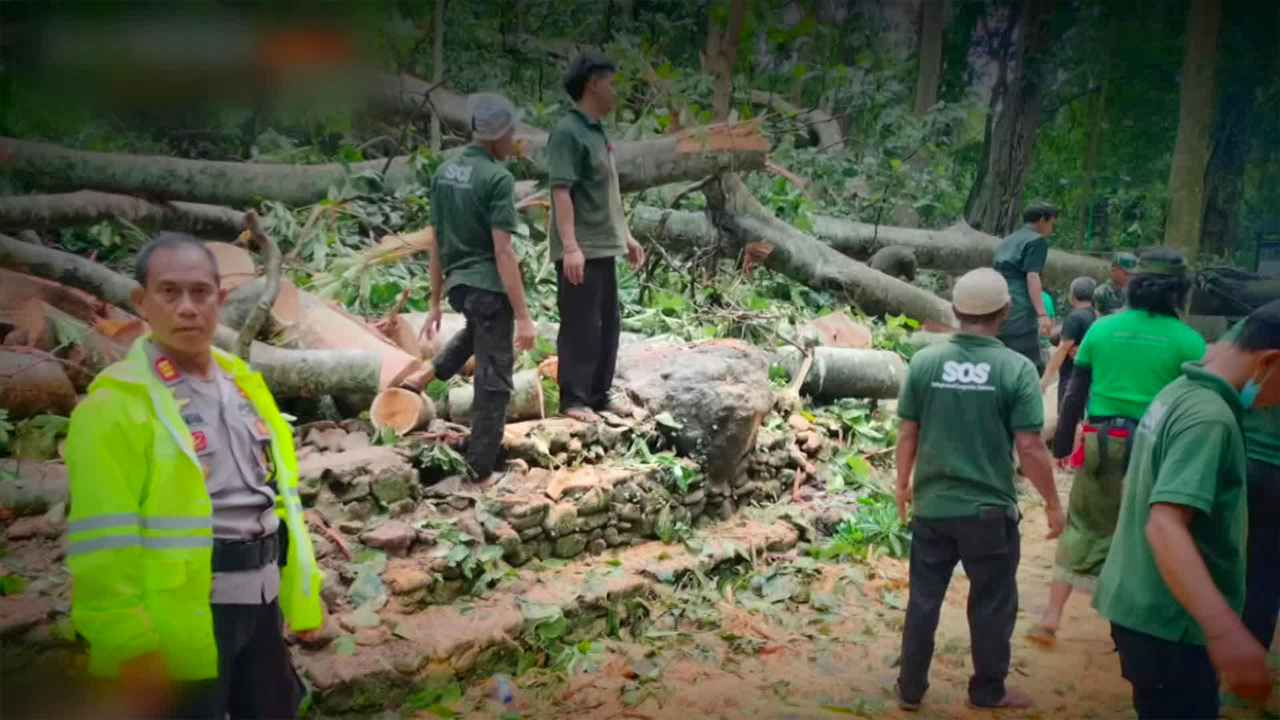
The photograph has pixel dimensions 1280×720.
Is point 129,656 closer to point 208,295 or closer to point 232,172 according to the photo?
point 208,295

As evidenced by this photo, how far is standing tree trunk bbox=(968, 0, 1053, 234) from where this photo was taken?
380cm

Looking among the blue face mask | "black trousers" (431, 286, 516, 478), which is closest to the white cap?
"black trousers" (431, 286, 516, 478)

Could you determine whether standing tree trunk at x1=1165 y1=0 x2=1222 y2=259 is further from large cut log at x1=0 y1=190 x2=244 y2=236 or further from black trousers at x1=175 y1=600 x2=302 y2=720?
large cut log at x1=0 y1=190 x2=244 y2=236

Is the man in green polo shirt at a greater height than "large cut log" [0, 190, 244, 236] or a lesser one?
lesser

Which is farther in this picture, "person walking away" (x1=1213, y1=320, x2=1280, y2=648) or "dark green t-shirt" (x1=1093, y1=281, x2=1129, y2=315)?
"dark green t-shirt" (x1=1093, y1=281, x2=1129, y2=315)

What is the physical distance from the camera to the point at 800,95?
535 cm

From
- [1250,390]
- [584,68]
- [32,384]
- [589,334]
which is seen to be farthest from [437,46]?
[1250,390]

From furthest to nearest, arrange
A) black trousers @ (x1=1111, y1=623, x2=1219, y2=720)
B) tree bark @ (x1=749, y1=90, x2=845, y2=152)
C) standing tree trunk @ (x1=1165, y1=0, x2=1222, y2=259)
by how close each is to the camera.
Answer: tree bark @ (x1=749, y1=90, x2=845, y2=152) → standing tree trunk @ (x1=1165, y1=0, x2=1222, y2=259) → black trousers @ (x1=1111, y1=623, x2=1219, y2=720)

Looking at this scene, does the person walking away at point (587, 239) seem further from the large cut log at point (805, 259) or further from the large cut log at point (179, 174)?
the large cut log at point (805, 259)

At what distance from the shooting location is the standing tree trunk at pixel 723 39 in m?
4.58

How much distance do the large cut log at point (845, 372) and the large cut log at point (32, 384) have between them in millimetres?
3583


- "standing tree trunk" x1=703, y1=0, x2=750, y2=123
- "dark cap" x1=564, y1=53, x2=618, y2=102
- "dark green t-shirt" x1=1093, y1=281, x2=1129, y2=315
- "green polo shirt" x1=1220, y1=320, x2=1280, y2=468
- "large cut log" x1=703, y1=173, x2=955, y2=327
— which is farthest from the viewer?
"large cut log" x1=703, y1=173, x2=955, y2=327

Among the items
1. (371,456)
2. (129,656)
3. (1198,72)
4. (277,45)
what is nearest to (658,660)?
(371,456)

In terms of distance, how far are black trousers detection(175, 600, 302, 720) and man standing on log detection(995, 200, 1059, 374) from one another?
2.93 m
